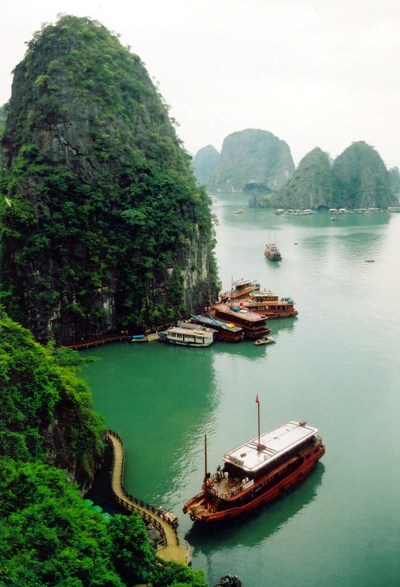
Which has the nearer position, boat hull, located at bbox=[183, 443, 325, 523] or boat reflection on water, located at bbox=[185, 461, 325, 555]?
boat reflection on water, located at bbox=[185, 461, 325, 555]

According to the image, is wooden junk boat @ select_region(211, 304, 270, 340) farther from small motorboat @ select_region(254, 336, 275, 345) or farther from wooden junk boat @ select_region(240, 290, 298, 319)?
wooden junk boat @ select_region(240, 290, 298, 319)

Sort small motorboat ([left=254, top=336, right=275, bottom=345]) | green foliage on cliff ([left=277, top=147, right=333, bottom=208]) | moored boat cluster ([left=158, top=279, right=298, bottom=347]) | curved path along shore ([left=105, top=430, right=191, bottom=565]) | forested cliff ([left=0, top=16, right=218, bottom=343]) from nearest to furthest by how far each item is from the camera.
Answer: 1. curved path along shore ([left=105, top=430, right=191, bottom=565])
2. forested cliff ([left=0, top=16, right=218, bottom=343])
3. moored boat cluster ([left=158, top=279, right=298, bottom=347])
4. small motorboat ([left=254, top=336, right=275, bottom=345])
5. green foliage on cliff ([left=277, top=147, right=333, bottom=208])

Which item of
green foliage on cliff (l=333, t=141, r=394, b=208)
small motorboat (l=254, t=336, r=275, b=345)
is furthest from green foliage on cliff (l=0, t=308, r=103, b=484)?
green foliage on cliff (l=333, t=141, r=394, b=208)

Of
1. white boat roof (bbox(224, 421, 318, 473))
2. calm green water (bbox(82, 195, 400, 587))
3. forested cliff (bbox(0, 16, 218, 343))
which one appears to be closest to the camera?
calm green water (bbox(82, 195, 400, 587))

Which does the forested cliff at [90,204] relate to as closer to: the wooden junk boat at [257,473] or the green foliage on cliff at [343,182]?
the wooden junk boat at [257,473]

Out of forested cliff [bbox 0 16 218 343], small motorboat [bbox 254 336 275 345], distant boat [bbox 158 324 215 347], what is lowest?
small motorboat [bbox 254 336 275 345]

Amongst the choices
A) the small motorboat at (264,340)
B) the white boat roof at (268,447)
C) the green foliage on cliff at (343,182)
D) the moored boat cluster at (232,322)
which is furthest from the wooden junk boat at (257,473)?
the green foliage on cliff at (343,182)

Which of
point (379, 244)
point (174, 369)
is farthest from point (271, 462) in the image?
point (379, 244)

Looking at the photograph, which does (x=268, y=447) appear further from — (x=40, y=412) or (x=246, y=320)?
(x=246, y=320)
